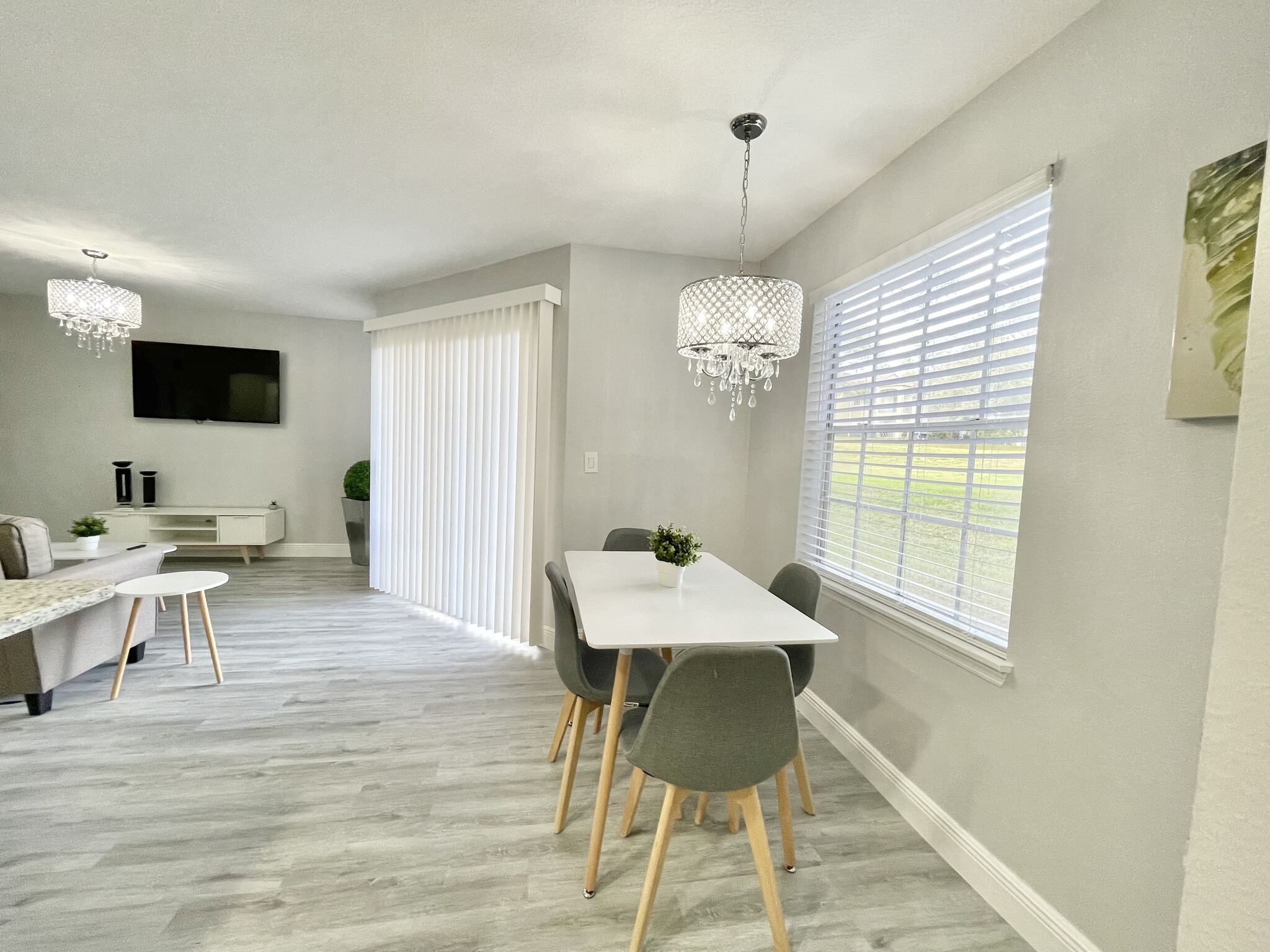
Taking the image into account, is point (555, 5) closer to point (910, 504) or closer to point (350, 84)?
point (350, 84)

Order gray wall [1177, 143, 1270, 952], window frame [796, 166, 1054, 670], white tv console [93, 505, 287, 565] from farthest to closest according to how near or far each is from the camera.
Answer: white tv console [93, 505, 287, 565] → window frame [796, 166, 1054, 670] → gray wall [1177, 143, 1270, 952]

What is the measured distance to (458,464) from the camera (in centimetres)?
362

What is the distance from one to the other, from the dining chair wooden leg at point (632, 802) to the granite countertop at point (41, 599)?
1485 millimetres

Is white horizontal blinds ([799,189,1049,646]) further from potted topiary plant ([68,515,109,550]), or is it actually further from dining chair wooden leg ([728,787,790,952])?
potted topiary plant ([68,515,109,550])

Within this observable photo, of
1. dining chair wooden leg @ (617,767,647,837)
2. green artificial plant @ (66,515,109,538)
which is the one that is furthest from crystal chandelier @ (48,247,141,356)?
dining chair wooden leg @ (617,767,647,837)

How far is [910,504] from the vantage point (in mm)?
1969

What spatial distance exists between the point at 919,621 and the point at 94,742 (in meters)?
3.30

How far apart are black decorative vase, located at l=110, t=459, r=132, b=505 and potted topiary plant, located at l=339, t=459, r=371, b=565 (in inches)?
71.3

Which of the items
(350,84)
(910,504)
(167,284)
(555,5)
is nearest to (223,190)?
(350,84)

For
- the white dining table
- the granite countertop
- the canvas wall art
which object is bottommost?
the white dining table

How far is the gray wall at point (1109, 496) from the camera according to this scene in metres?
1.12

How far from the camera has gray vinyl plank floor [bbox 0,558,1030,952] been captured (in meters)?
1.40

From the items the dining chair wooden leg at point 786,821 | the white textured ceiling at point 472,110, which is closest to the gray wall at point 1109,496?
the white textured ceiling at point 472,110

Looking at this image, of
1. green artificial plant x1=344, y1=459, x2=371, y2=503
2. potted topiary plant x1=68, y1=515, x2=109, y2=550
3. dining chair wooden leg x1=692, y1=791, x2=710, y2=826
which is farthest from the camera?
green artificial plant x1=344, y1=459, x2=371, y2=503
